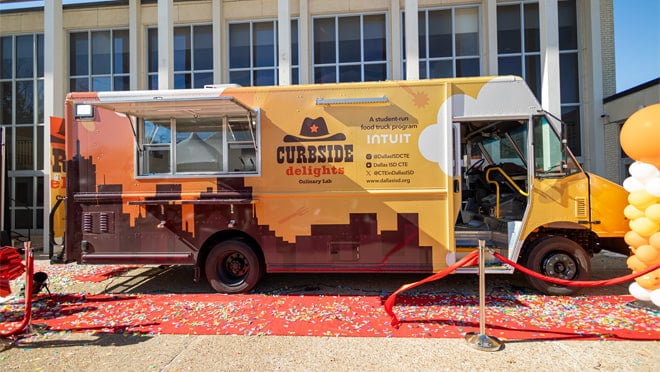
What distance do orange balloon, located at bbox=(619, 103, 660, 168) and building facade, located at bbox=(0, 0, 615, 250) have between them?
281 inches

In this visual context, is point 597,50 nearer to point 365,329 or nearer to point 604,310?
point 604,310

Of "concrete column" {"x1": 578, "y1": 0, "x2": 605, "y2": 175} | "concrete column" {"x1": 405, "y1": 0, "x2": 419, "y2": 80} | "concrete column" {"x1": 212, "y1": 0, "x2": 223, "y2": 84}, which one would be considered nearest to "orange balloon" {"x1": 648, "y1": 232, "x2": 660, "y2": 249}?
"concrete column" {"x1": 405, "y1": 0, "x2": 419, "y2": 80}

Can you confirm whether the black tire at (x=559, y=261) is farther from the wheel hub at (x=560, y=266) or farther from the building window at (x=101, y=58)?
the building window at (x=101, y=58)

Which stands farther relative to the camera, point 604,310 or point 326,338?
point 604,310

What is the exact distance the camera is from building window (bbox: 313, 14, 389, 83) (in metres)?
12.0

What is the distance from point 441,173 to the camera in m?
5.06

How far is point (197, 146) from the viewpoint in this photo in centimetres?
Result: 545

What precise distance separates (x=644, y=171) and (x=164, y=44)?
1060 centimetres

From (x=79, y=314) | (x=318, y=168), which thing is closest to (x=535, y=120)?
(x=318, y=168)

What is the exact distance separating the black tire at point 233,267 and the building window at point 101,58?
10.5 metres

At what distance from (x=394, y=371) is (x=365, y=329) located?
900 mm

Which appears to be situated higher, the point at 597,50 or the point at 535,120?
the point at 597,50

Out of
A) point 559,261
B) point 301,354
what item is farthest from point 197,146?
point 559,261

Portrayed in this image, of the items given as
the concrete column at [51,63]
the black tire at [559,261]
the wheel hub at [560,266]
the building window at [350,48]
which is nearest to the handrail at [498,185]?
the black tire at [559,261]
